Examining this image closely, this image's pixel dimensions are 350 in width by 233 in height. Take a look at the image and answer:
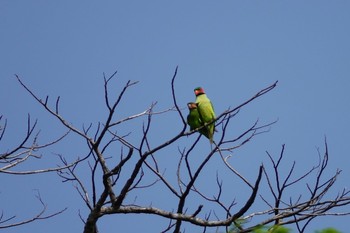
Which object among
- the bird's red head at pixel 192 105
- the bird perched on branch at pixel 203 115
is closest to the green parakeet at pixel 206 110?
the bird perched on branch at pixel 203 115

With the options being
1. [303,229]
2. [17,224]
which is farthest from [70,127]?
[303,229]

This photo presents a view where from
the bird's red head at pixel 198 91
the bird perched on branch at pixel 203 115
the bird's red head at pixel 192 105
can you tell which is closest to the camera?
the bird's red head at pixel 192 105

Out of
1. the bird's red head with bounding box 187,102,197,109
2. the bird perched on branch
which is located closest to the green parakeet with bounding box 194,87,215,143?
the bird perched on branch

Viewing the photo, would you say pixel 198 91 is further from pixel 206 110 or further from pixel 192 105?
pixel 192 105

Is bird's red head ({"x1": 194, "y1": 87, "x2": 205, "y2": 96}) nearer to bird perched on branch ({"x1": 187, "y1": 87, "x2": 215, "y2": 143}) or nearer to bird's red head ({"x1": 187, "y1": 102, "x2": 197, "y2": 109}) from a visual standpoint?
bird perched on branch ({"x1": 187, "y1": 87, "x2": 215, "y2": 143})

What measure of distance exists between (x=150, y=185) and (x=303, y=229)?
59.4 inches

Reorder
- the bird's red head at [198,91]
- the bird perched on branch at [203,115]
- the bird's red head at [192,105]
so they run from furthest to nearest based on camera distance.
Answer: the bird's red head at [198,91] < the bird perched on branch at [203,115] < the bird's red head at [192,105]

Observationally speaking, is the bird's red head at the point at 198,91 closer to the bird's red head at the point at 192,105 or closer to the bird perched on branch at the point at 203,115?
the bird perched on branch at the point at 203,115

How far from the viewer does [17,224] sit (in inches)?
182

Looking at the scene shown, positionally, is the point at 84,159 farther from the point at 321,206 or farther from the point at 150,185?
the point at 321,206

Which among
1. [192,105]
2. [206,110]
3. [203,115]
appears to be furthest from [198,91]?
[192,105]

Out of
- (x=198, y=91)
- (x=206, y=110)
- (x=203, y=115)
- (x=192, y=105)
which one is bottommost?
(x=192, y=105)

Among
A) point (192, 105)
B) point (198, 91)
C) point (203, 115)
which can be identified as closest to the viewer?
point (192, 105)

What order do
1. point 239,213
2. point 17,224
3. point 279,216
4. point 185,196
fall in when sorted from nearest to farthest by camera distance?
1. point 239,213
2. point 279,216
3. point 185,196
4. point 17,224
